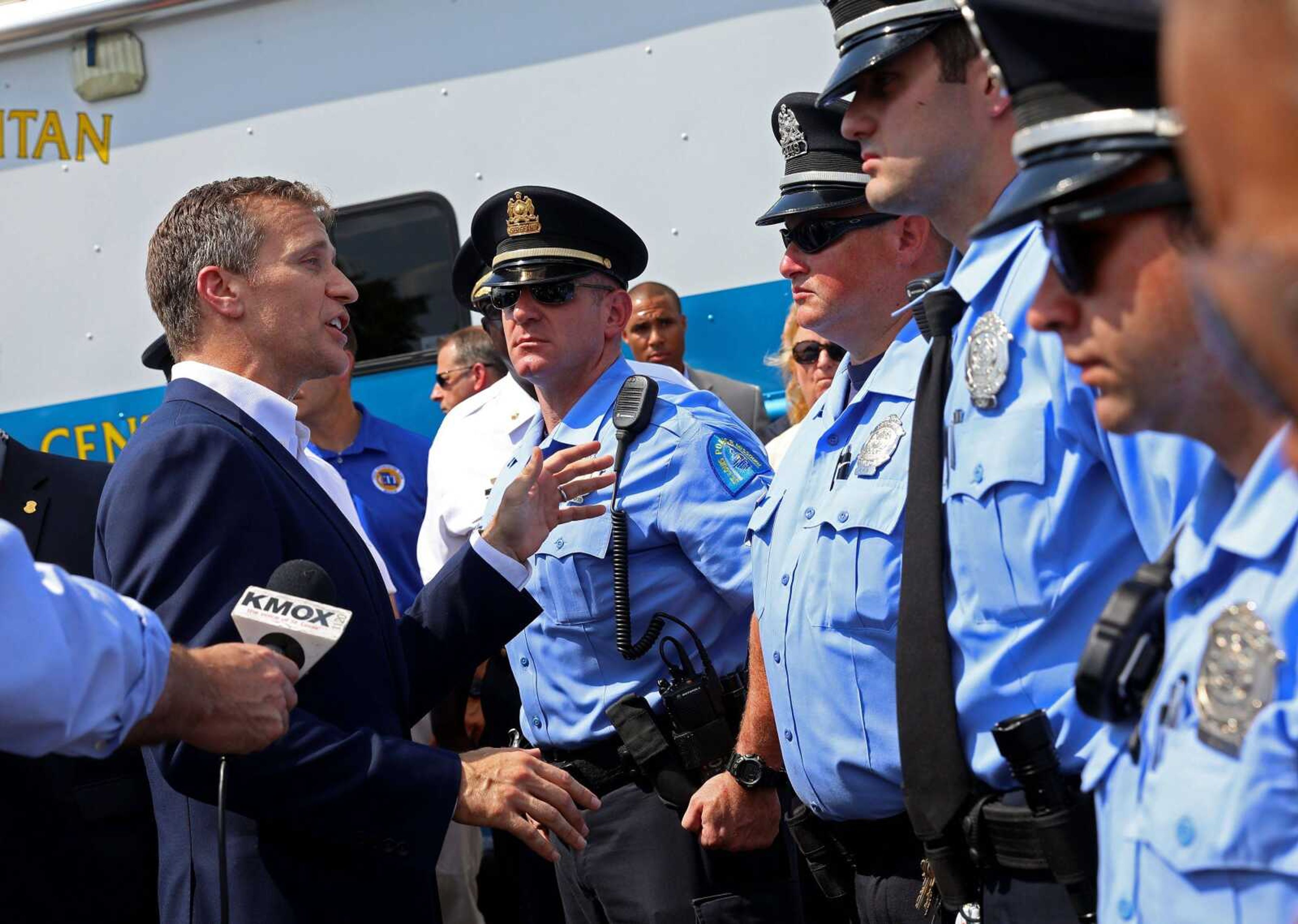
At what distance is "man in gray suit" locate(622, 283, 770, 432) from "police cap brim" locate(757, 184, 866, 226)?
2.32 metres

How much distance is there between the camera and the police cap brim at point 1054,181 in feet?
5.49

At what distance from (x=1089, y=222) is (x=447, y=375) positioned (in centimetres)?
505

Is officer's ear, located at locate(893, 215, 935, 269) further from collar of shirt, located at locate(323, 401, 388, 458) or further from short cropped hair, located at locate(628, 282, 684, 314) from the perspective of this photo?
collar of shirt, located at locate(323, 401, 388, 458)

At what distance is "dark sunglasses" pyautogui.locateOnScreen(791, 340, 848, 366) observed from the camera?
5156 millimetres

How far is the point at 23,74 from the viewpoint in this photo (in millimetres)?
6664

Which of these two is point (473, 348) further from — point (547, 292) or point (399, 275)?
point (547, 292)

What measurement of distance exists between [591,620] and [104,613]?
6.64ft

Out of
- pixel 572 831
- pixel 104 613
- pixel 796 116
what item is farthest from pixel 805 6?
pixel 104 613

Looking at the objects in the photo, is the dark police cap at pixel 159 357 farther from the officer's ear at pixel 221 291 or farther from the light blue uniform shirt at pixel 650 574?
the officer's ear at pixel 221 291

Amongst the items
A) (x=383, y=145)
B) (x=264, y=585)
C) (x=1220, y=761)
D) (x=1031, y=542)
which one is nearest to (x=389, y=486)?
(x=383, y=145)

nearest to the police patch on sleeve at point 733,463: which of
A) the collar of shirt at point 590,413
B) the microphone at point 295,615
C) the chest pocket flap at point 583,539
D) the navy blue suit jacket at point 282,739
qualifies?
the chest pocket flap at point 583,539

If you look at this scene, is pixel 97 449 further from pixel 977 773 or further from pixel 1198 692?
pixel 1198 692

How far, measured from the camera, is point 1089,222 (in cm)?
169

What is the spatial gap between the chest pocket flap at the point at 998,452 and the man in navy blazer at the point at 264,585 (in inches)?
40.8
